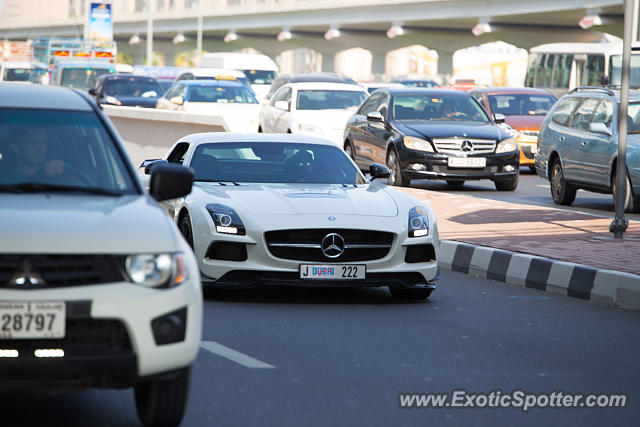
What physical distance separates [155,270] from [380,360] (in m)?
2.38

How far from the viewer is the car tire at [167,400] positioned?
17.7 ft

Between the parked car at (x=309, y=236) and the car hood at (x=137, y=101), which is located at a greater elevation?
the parked car at (x=309, y=236)

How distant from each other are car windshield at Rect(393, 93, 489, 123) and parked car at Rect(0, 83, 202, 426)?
54.3ft

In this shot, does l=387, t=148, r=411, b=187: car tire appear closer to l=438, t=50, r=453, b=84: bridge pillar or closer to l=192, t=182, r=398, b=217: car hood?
l=192, t=182, r=398, b=217: car hood

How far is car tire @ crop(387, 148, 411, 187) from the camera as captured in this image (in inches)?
829

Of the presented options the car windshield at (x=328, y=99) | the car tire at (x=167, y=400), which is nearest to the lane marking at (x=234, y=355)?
the car tire at (x=167, y=400)

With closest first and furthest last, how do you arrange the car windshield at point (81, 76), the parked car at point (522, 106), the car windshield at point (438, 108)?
1. the car windshield at point (438, 108)
2. the parked car at point (522, 106)
3. the car windshield at point (81, 76)

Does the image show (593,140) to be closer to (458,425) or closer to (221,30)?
(458,425)

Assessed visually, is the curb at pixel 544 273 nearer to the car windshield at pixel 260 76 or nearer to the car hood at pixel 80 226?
the car hood at pixel 80 226

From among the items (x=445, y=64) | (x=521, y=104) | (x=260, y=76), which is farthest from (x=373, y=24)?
(x=521, y=104)

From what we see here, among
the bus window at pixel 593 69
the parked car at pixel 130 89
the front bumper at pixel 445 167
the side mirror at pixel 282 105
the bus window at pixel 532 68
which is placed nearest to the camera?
the front bumper at pixel 445 167

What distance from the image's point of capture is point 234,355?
7.33 metres

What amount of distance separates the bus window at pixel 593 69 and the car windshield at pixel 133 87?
12.4 metres

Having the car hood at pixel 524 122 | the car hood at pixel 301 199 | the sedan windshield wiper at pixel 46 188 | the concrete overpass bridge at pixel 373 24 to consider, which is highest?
the concrete overpass bridge at pixel 373 24
